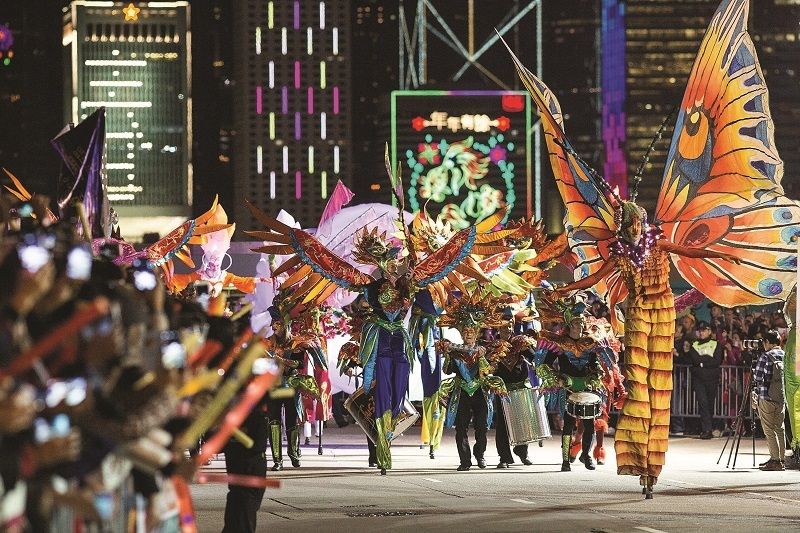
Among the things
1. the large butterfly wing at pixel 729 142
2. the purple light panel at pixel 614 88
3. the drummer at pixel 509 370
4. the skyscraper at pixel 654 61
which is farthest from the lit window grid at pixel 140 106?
the large butterfly wing at pixel 729 142

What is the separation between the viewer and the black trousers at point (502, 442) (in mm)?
17734

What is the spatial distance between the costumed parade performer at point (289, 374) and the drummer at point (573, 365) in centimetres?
247

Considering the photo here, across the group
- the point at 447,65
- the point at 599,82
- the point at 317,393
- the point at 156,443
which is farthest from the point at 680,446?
the point at 599,82

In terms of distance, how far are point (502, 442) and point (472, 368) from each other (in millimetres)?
804

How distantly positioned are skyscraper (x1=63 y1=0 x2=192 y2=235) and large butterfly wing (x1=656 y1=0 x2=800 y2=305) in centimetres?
6439

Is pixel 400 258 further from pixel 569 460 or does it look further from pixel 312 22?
pixel 312 22

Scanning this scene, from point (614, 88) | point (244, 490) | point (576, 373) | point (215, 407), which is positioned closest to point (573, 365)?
point (576, 373)

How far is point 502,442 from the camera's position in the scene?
1772cm

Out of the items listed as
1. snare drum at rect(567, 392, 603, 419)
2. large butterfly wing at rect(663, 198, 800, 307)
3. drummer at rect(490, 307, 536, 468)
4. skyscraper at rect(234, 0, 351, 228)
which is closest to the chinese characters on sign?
skyscraper at rect(234, 0, 351, 228)

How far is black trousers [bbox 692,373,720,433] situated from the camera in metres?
22.3

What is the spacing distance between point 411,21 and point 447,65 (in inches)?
82.8

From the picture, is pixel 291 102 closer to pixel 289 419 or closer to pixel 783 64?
pixel 783 64

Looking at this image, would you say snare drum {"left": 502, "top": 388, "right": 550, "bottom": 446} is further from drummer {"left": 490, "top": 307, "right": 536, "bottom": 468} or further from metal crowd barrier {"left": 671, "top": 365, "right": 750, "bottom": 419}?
metal crowd barrier {"left": 671, "top": 365, "right": 750, "bottom": 419}

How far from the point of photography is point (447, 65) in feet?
216
